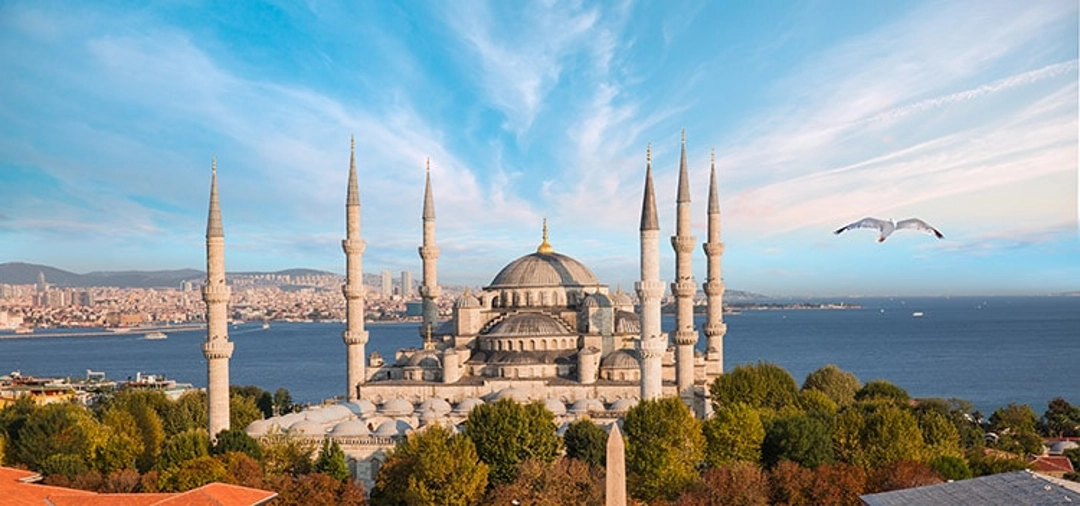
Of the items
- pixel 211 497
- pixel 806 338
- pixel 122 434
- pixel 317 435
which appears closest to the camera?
pixel 211 497

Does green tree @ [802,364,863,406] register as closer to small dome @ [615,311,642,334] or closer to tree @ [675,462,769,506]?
small dome @ [615,311,642,334]

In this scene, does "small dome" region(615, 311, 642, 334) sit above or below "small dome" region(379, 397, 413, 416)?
above

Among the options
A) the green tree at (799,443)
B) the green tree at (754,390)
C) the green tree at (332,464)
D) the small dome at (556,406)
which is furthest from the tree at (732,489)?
the green tree at (754,390)

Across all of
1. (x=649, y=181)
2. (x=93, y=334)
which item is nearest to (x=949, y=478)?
(x=649, y=181)

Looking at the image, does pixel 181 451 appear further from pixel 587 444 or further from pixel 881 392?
pixel 881 392

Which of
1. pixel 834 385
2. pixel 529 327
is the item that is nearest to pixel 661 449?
pixel 529 327

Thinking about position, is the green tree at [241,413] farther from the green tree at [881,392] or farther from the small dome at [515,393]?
the green tree at [881,392]

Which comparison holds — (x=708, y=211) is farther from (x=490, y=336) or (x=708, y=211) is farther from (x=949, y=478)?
(x=949, y=478)

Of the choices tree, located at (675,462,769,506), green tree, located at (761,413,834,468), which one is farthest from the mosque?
tree, located at (675,462,769,506)
